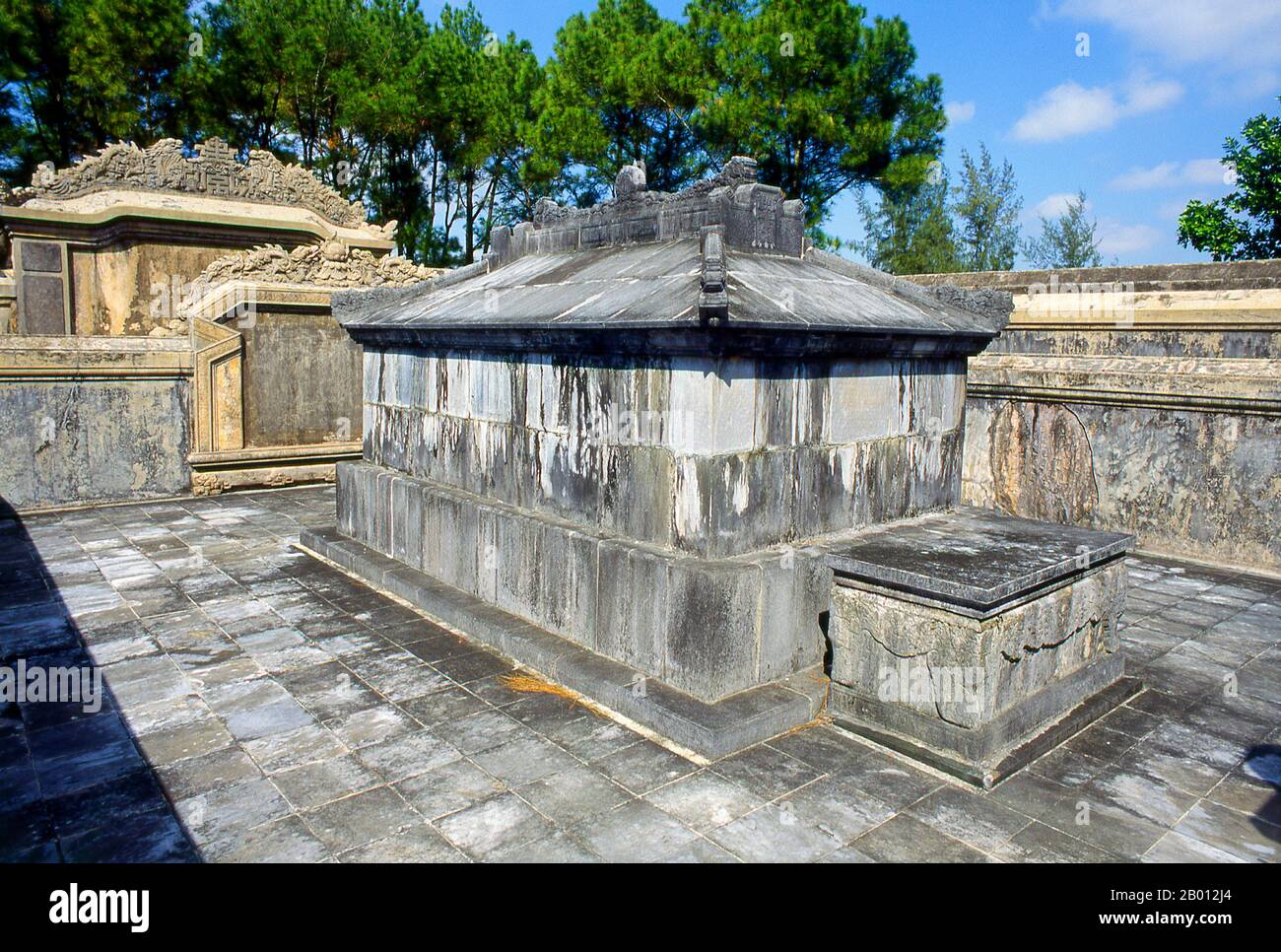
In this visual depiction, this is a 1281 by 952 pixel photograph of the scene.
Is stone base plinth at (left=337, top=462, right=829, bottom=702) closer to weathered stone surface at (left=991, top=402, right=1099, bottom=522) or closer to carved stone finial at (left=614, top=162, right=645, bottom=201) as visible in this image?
carved stone finial at (left=614, top=162, right=645, bottom=201)

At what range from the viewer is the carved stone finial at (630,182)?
19.0 ft

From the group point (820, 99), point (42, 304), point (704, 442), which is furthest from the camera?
point (820, 99)

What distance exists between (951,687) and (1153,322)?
21.3 ft

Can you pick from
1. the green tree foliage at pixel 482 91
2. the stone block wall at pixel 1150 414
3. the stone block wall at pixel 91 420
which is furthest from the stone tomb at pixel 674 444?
the green tree foliage at pixel 482 91

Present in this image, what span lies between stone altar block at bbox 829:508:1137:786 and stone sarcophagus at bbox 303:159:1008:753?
0.37 metres

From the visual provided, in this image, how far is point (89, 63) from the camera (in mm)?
19734

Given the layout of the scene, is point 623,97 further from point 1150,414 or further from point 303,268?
point 1150,414

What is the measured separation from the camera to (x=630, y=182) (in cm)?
584

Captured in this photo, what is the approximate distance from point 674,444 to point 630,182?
95.7 inches

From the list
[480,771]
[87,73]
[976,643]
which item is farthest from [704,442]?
[87,73]

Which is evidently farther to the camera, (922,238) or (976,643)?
(922,238)

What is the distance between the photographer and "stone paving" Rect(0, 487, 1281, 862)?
3.12 m

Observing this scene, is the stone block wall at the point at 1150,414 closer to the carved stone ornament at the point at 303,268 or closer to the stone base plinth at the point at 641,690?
the stone base plinth at the point at 641,690
